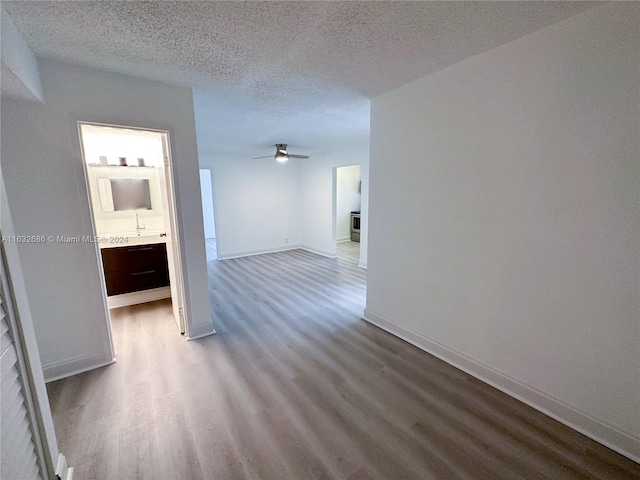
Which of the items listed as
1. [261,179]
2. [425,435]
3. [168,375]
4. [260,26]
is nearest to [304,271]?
[261,179]

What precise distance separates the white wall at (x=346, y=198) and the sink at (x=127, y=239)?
5.13 meters

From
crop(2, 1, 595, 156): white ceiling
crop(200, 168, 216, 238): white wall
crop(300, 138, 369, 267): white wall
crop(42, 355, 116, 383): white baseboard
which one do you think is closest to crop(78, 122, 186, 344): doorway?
crop(42, 355, 116, 383): white baseboard

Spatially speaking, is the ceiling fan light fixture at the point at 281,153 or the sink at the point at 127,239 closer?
the sink at the point at 127,239

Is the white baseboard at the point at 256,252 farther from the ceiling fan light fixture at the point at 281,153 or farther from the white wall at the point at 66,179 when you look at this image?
the white wall at the point at 66,179

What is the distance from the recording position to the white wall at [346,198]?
8027mm

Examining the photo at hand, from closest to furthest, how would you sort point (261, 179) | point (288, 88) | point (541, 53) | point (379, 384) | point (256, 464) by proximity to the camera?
1. point (256, 464)
2. point (541, 53)
3. point (379, 384)
4. point (288, 88)
5. point (261, 179)

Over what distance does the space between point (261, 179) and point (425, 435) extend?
592cm

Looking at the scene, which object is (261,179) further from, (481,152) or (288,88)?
(481,152)

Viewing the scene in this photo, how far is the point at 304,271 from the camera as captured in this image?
5.18 m

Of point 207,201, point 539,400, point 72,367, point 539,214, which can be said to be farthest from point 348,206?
point 72,367

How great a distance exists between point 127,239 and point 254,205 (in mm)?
3314

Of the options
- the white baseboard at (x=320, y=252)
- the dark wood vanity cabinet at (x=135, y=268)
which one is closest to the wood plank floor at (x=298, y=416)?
the dark wood vanity cabinet at (x=135, y=268)

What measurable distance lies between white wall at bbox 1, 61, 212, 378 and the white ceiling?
0.18 m

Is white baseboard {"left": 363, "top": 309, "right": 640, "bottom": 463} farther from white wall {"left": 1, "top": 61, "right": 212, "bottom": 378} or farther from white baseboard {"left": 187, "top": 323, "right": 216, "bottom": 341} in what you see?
white wall {"left": 1, "top": 61, "right": 212, "bottom": 378}
